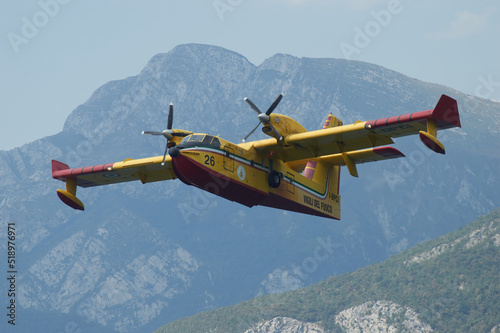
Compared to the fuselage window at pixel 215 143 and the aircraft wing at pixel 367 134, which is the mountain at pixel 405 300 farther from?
the fuselage window at pixel 215 143

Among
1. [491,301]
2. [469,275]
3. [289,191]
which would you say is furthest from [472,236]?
[289,191]

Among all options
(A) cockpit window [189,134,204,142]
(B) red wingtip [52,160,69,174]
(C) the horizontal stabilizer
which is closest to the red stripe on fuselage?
(A) cockpit window [189,134,204,142]

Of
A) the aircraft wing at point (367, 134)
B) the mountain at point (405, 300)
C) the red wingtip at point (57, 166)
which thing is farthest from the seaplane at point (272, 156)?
the mountain at point (405, 300)

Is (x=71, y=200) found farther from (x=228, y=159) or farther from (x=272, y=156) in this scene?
(x=272, y=156)

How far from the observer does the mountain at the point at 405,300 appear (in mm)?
127375

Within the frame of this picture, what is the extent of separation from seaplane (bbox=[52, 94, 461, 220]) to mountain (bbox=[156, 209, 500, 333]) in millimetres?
89085

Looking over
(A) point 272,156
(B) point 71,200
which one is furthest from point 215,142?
(B) point 71,200

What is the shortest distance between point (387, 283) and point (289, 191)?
108455mm

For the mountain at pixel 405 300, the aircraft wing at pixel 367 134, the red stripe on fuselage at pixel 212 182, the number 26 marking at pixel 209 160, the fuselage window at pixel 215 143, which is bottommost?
the mountain at pixel 405 300

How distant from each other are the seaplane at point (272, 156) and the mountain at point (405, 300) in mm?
89085

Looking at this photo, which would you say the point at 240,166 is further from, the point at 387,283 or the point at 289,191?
the point at 387,283

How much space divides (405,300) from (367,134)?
10345 centimetres

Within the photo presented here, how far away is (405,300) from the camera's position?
443 feet

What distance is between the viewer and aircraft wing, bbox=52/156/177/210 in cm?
4219
